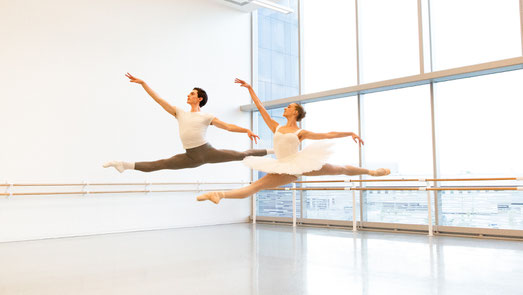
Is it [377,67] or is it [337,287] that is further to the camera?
[377,67]

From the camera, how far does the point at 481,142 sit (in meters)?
6.43

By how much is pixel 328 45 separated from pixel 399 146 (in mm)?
2467

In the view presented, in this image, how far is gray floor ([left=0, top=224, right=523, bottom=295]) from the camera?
127 inches

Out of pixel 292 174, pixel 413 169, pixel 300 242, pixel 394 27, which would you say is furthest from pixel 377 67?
pixel 292 174

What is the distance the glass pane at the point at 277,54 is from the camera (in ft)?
29.2

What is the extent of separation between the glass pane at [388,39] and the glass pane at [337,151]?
688 millimetres

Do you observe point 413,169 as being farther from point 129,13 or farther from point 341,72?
point 129,13

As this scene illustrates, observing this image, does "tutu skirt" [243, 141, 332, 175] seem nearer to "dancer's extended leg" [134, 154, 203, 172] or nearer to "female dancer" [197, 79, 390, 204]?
"female dancer" [197, 79, 390, 204]

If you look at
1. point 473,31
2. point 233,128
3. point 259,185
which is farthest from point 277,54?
point 259,185

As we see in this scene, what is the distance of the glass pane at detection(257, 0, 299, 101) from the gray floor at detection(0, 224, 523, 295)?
12.2 feet

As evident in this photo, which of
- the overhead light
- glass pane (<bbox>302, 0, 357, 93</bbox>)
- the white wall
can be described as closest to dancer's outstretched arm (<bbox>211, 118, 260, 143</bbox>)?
the white wall

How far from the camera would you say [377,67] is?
7.62 m

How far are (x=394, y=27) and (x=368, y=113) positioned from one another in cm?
151

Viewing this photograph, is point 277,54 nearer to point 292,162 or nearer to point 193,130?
point 193,130
